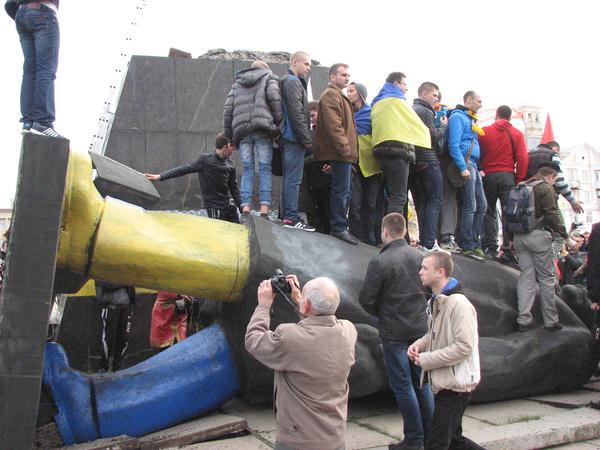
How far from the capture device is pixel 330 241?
5.60m

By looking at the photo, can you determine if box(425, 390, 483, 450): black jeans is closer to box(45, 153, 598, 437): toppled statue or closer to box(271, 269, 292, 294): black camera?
box(45, 153, 598, 437): toppled statue

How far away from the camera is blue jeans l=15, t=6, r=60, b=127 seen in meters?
4.96

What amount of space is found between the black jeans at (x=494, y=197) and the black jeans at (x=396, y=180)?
161 centimetres

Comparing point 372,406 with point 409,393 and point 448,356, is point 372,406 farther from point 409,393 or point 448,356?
point 448,356

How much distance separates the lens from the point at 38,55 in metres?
5.07

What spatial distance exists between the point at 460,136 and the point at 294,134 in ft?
7.44

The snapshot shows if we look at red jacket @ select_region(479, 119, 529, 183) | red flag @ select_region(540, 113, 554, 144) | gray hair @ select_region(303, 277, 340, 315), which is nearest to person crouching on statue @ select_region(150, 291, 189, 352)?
gray hair @ select_region(303, 277, 340, 315)

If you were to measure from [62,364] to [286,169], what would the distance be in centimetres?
Result: 284

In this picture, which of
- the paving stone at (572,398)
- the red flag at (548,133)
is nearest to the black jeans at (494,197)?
the paving stone at (572,398)

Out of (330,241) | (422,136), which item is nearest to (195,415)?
(330,241)

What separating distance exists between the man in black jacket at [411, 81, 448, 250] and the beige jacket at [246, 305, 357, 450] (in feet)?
12.3

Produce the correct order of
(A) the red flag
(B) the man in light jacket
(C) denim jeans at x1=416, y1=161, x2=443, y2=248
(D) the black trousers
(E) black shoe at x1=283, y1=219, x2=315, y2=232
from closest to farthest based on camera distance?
(B) the man in light jacket, (E) black shoe at x1=283, y1=219, x2=315, y2=232, (D) the black trousers, (C) denim jeans at x1=416, y1=161, x2=443, y2=248, (A) the red flag

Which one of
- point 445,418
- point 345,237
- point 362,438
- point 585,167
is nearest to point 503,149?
point 345,237

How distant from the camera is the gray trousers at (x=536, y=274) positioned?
626cm
